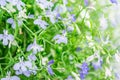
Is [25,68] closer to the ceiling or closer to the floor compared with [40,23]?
closer to the floor

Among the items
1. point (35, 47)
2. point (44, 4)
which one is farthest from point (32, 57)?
point (44, 4)

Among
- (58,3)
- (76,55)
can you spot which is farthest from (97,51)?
(58,3)

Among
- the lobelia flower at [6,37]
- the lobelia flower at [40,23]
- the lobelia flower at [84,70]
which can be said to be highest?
the lobelia flower at [40,23]

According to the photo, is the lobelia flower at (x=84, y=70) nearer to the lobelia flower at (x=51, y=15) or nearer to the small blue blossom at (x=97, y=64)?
the small blue blossom at (x=97, y=64)

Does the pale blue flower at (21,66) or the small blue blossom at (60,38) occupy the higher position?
the small blue blossom at (60,38)

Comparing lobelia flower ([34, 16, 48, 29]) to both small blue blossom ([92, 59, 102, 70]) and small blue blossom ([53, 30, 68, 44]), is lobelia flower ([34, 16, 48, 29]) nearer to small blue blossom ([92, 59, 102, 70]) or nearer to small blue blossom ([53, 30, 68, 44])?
small blue blossom ([53, 30, 68, 44])

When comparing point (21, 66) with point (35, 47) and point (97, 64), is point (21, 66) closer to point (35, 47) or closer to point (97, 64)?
point (35, 47)

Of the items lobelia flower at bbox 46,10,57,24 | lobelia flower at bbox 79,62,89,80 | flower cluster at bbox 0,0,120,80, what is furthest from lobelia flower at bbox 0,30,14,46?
lobelia flower at bbox 79,62,89,80

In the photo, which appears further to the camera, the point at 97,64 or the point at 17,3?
the point at 97,64

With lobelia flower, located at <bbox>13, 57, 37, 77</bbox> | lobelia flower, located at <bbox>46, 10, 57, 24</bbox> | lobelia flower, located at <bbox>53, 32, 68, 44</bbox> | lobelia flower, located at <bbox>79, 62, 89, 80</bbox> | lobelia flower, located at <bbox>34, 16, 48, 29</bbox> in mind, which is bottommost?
lobelia flower, located at <bbox>79, 62, 89, 80</bbox>

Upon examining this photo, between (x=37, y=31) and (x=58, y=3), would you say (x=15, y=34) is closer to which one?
(x=37, y=31)

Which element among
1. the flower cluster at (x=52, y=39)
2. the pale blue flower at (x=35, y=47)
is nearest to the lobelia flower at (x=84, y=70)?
the flower cluster at (x=52, y=39)
